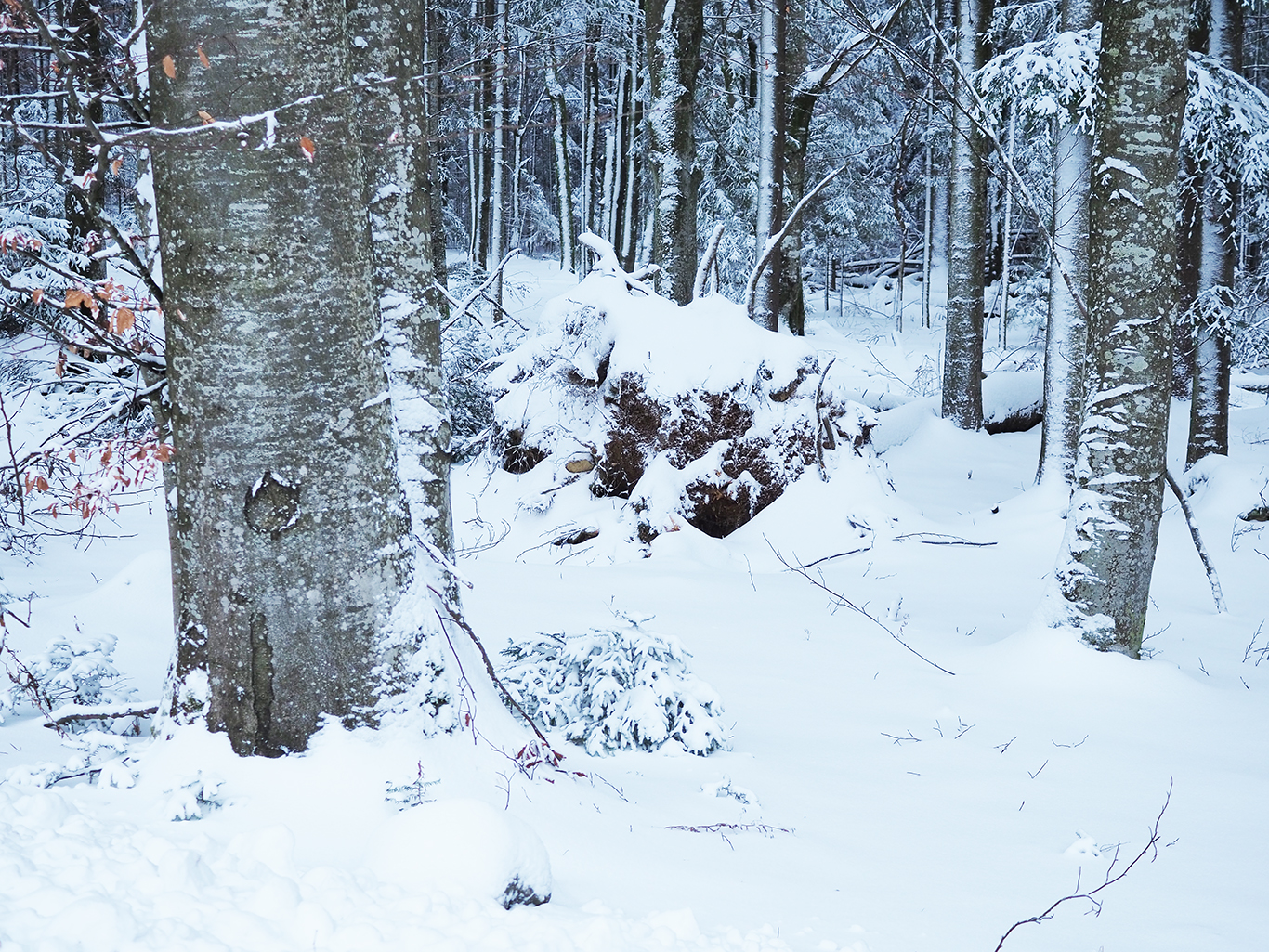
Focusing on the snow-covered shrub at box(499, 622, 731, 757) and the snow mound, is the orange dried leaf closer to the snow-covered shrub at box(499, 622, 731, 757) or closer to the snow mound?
the snow mound

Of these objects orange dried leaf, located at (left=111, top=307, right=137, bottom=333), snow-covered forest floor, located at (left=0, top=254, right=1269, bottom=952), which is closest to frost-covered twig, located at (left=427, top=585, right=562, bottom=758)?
snow-covered forest floor, located at (left=0, top=254, right=1269, bottom=952)

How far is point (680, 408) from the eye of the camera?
7.61 meters

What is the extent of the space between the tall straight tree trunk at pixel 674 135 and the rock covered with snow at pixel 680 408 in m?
3.30

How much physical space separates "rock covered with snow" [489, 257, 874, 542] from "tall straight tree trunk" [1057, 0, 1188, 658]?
123 inches

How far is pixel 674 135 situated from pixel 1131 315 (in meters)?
7.76

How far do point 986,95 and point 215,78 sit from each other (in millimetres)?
9105

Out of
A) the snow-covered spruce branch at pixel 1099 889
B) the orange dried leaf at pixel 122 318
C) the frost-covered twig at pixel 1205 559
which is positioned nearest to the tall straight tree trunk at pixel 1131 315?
the frost-covered twig at pixel 1205 559

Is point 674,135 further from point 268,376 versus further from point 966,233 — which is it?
point 268,376

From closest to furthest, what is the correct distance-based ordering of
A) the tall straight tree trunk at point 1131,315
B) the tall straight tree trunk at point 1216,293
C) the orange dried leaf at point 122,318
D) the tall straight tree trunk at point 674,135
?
the orange dried leaf at point 122,318 < the tall straight tree trunk at point 1131,315 < the tall straight tree trunk at point 1216,293 < the tall straight tree trunk at point 674,135

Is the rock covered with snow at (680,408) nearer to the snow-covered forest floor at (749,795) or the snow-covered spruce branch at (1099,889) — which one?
the snow-covered forest floor at (749,795)

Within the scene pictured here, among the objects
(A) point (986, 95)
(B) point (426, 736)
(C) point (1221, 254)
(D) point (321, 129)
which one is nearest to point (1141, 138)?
(D) point (321, 129)

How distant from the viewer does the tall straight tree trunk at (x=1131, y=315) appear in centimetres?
471

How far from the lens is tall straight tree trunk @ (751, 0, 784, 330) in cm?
1155

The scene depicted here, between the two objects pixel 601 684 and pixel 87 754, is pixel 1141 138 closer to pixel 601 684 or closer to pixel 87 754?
pixel 601 684
